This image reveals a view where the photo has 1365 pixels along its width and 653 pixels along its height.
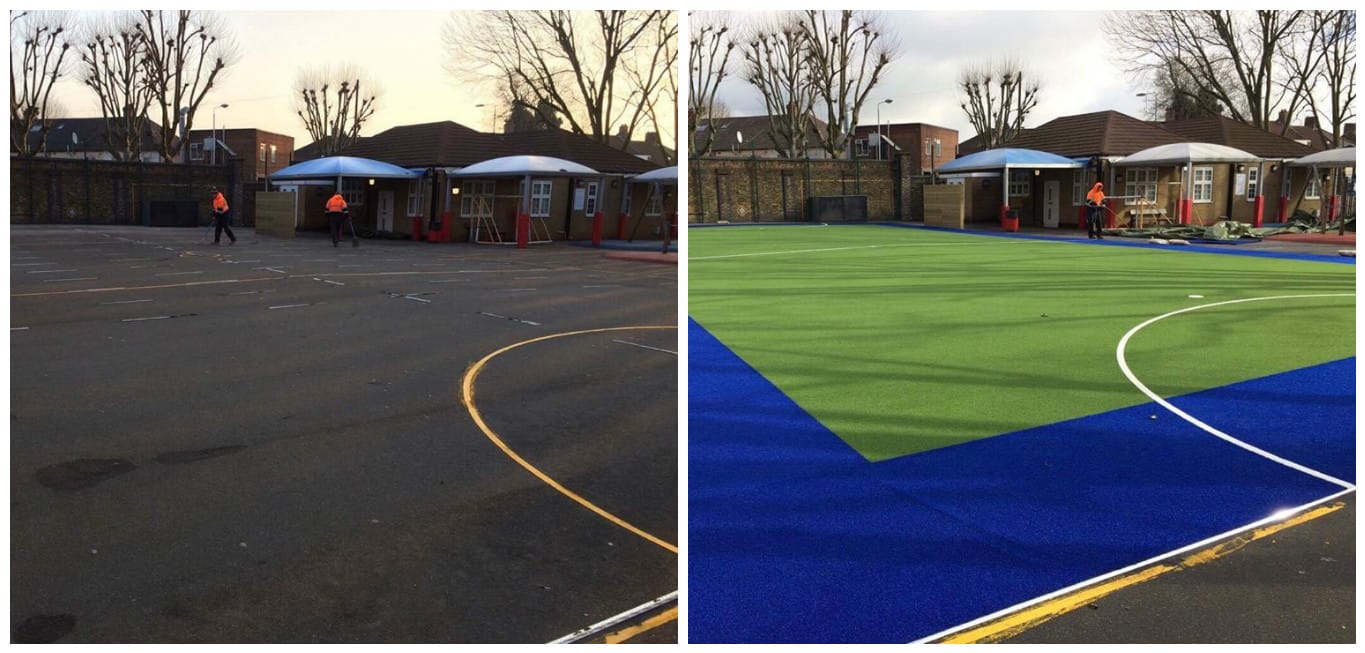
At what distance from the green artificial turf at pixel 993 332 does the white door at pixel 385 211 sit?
16.9m

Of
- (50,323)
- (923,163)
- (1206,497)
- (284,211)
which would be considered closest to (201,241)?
(284,211)

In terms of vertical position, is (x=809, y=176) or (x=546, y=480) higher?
(x=809, y=176)

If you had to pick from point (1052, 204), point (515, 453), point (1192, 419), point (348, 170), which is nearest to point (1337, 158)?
point (1052, 204)

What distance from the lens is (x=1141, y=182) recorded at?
109 ft

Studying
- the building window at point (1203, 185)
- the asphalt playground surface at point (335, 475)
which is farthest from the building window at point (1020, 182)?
the asphalt playground surface at point (335, 475)

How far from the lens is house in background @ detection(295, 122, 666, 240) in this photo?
108ft

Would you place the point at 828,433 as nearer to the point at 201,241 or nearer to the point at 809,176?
the point at 201,241

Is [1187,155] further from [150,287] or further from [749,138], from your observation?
[749,138]

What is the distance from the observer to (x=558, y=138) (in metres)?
35.1

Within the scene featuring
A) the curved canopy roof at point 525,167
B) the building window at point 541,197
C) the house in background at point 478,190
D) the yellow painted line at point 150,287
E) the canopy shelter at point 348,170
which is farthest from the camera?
the house in background at point 478,190

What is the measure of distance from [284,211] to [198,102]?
9.65 meters

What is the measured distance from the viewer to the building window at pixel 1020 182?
123 ft

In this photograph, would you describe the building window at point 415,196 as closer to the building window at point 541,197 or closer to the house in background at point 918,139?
the building window at point 541,197

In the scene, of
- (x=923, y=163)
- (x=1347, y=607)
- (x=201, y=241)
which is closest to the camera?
(x=1347, y=607)
